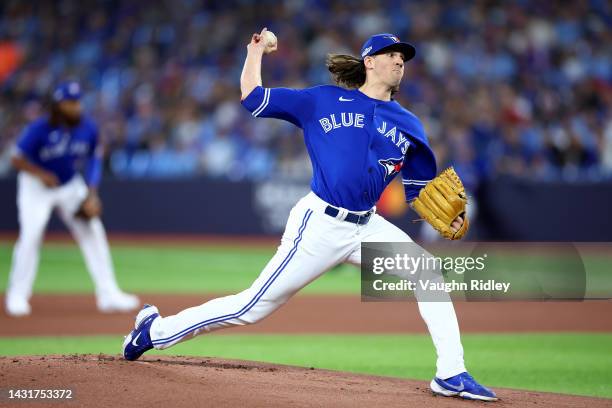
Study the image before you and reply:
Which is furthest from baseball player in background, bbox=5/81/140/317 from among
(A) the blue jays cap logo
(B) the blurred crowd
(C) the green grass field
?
(B) the blurred crowd

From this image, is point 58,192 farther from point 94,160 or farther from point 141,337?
point 141,337

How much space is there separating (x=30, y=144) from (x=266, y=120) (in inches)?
375

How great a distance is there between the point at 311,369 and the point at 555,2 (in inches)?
614

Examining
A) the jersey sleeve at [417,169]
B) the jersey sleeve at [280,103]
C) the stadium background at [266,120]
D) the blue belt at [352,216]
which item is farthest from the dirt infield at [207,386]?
the stadium background at [266,120]

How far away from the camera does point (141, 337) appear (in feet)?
19.3

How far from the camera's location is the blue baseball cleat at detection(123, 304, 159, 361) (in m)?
5.86

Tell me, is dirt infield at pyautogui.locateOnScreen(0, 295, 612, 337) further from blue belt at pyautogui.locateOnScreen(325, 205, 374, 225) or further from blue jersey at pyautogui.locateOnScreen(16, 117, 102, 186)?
blue belt at pyautogui.locateOnScreen(325, 205, 374, 225)

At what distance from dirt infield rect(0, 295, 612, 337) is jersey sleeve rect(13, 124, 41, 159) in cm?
180

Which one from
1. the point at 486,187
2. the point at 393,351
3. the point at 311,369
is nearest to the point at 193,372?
the point at 311,369

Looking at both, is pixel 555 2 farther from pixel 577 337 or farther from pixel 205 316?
pixel 205 316

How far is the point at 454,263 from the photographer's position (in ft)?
23.6

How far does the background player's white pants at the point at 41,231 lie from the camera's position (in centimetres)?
1031

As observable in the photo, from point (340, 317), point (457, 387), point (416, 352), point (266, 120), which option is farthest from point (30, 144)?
point (266, 120)

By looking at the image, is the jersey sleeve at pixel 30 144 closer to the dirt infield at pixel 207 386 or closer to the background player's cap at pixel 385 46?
the dirt infield at pixel 207 386
